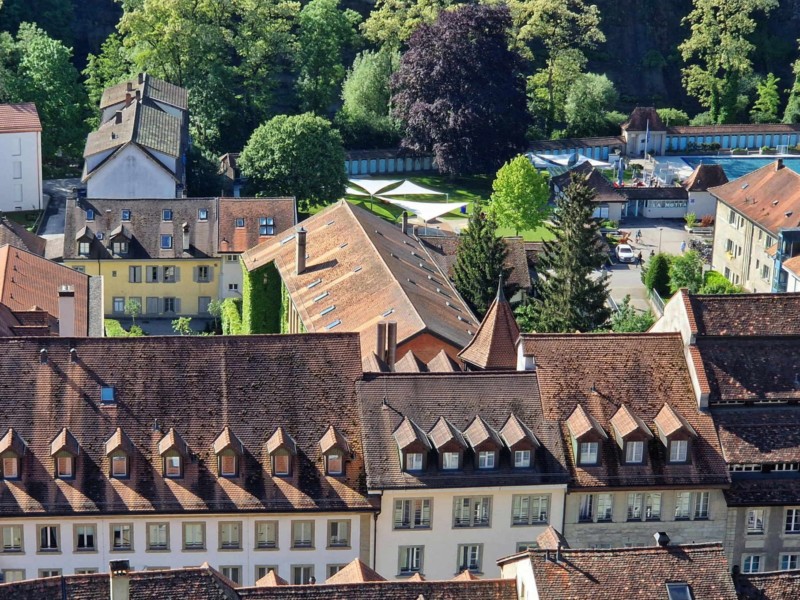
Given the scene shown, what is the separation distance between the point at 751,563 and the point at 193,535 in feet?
75.7

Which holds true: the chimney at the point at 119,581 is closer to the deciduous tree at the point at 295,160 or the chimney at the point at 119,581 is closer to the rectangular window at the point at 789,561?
the rectangular window at the point at 789,561

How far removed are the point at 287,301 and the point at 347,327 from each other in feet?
37.7

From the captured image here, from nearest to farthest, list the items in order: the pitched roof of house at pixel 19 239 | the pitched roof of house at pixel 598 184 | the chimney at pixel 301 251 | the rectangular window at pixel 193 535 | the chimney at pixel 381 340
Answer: the rectangular window at pixel 193 535 → the chimney at pixel 381 340 → the chimney at pixel 301 251 → the pitched roof of house at pixel 19 239 → the pitched roof of house at pixel 598 184

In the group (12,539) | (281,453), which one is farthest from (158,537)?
(281,453)

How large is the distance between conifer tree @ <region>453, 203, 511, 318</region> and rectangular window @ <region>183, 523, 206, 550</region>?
1499 inches

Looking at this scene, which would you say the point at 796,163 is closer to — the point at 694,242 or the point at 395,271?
the point at 694,242

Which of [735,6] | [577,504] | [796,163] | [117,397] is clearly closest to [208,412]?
[117,397]

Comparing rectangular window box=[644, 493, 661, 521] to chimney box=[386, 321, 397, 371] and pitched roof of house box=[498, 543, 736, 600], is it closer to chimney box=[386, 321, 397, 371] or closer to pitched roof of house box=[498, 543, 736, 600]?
chimney box=[386, 321, 397, 371]

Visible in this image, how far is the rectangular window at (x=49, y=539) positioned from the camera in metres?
68.1

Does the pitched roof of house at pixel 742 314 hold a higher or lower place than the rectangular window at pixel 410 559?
higher

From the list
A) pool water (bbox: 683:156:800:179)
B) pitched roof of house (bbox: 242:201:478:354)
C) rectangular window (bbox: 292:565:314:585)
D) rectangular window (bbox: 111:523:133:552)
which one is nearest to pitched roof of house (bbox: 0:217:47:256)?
pitched roof of house (bbox: 242:201:478:354)

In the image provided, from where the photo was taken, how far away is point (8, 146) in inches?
5143

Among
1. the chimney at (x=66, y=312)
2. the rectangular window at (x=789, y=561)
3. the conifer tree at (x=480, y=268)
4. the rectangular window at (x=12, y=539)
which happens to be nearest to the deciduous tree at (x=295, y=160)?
the conifer tree at (x=480, y=268)

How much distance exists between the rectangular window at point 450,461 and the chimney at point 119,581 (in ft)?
Answer: 68.9
